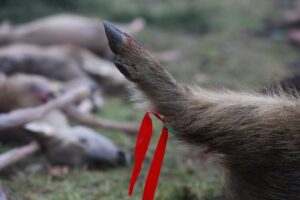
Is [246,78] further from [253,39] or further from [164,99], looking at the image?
[164,99]

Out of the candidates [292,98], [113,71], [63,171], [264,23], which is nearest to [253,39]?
[264,23]

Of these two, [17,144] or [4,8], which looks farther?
[4,8]

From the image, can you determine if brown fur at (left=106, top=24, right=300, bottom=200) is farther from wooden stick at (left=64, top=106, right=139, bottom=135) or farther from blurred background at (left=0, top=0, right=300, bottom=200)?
wooden stick at (left=64, top=106, right=139, bottom=135)

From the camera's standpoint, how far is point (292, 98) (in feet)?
6.42

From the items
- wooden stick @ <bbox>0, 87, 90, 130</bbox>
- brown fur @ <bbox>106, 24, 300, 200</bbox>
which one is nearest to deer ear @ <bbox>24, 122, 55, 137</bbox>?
wooden stick @ <bbox>0, 87, 90, 130</bbox>

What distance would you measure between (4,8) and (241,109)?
17.9 ft

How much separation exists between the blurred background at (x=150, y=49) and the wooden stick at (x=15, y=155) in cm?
7

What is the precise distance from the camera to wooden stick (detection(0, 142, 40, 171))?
2.96 metres

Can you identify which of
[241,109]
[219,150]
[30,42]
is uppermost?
[241,109]

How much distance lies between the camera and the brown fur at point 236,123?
1.81m

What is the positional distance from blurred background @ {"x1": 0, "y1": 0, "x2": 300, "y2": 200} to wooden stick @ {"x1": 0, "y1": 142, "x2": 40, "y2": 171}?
0.07 m

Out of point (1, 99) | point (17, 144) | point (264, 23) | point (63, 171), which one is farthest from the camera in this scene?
point (264, 23)

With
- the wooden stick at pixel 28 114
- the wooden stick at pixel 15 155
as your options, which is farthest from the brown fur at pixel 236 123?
the wooden stick at pixel 28 114

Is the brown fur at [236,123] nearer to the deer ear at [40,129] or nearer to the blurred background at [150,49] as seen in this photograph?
the blurred background at [150,49]
